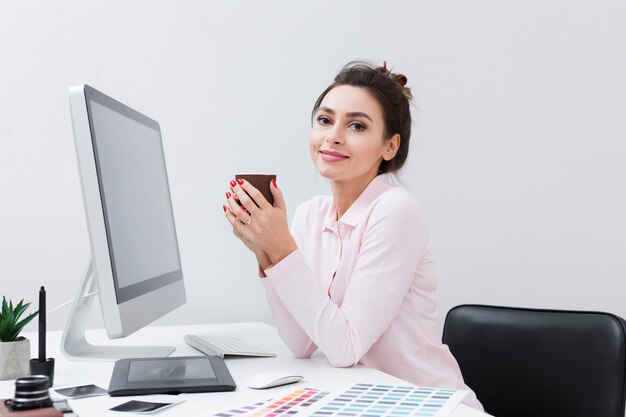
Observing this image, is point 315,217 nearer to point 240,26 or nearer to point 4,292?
point 240,26

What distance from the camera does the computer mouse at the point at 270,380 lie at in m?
1.09

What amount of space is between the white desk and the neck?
35 centimetres

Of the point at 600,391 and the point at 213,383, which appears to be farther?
the point at 600,391

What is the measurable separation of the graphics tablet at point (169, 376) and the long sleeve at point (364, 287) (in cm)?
19

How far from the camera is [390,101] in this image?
1.57 metres

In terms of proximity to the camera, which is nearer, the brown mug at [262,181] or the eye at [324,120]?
the brown mug at [262,181]

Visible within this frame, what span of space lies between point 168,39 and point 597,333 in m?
1.41

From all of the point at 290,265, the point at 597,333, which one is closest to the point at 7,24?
the point at 290,265

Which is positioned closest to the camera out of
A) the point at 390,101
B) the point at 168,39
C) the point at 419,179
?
the point at 390,101

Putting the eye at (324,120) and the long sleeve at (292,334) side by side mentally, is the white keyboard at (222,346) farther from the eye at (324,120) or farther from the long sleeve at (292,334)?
the eye at (324,120)

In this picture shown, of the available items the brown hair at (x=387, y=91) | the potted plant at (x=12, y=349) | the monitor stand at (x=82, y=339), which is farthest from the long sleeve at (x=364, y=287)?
the potted plant at (x=12, y=349)

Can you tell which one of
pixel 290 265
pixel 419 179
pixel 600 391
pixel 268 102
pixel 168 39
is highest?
pixel 168 39

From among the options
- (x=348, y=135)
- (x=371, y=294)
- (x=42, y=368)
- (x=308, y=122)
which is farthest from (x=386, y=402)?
(x=308, y=122)

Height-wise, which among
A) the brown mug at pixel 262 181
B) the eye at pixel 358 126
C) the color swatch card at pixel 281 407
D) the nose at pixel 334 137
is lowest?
the color swatch card at pixel 281 407
